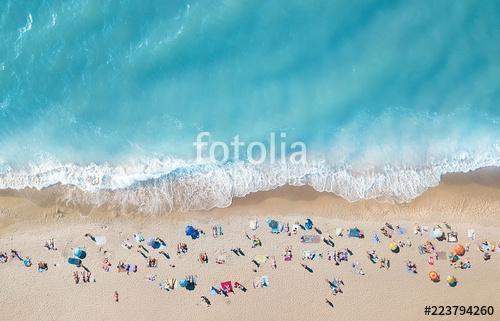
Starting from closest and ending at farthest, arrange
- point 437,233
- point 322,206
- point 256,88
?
point 437,233, point 322,206, point 256,88

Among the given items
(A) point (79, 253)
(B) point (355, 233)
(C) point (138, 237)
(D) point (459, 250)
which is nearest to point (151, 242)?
(C) point (138, 237)

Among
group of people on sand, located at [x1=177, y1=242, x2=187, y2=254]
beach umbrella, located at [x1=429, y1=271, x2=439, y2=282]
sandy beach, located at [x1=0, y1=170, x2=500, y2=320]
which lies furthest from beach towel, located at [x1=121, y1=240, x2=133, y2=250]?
beach umbrella, located at [x1=429, y1=271, x2=439, y2=282]

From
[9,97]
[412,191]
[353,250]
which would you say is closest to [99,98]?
[9,97]

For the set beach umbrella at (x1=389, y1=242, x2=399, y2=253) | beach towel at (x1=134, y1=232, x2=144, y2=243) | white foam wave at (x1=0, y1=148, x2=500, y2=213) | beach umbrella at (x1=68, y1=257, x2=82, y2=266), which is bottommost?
beach umbrella at (x1=68, y1=257, x2=82, y2=266)

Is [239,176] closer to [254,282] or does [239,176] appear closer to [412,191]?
[254,282]

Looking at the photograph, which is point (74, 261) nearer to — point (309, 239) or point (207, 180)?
point (207, 180)

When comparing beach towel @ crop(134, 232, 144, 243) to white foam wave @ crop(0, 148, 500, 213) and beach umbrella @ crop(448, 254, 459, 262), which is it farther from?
beach umbrella @ crop(448, 254, 459, 262)
